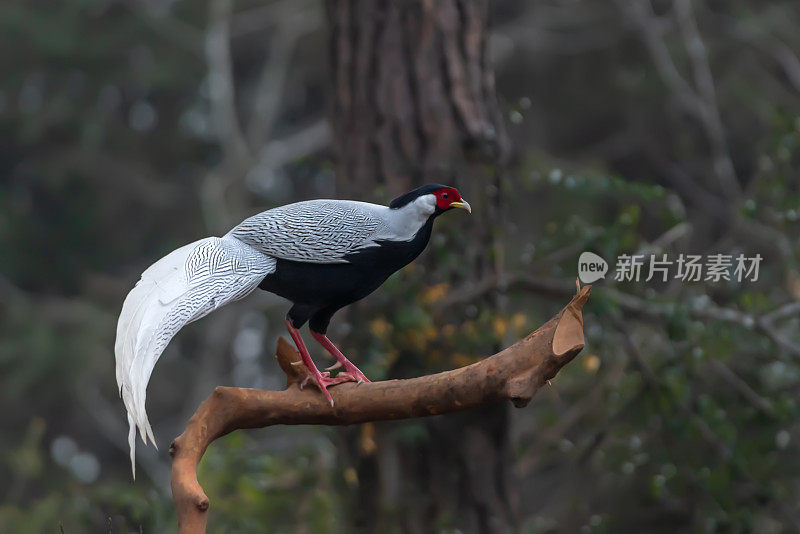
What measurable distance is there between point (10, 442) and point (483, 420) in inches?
346

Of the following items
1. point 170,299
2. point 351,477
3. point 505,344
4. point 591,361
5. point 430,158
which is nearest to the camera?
point 170,299

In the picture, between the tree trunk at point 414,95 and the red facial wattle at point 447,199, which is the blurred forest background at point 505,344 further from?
the red facial wattle at point 447,199

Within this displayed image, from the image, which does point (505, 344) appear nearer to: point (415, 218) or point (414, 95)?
point (414, 95)

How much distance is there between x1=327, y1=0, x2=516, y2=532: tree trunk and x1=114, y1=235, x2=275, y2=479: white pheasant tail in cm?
178

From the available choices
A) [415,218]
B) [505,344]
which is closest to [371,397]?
[415,218]

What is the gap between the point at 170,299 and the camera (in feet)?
6.03

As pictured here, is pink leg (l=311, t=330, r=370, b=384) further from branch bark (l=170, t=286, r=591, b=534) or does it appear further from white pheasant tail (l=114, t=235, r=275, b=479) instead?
white pheasant tail (l=114, t=235, r=275, b=479)

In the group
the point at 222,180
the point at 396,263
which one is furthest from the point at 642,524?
the point at 222,180

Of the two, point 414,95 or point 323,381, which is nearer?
point 323,381

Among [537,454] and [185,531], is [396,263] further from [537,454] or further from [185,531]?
[537,454]

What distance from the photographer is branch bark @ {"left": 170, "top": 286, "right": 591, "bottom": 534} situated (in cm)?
193

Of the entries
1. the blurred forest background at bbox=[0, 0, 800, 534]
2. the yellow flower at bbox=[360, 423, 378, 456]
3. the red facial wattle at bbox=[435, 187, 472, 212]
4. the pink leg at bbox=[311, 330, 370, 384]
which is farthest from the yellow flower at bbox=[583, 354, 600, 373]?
the red facial wattle at bbox=[435, 187, 472, 212]

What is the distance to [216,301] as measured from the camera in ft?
6.11

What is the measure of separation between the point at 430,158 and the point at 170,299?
199cm
